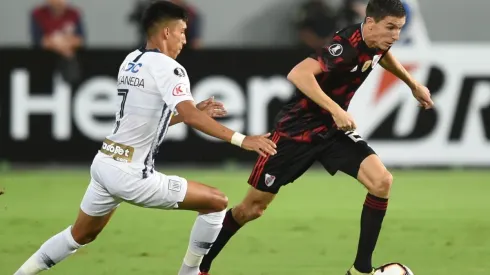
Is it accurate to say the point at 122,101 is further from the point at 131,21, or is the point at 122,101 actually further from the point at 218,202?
the point at 131,21

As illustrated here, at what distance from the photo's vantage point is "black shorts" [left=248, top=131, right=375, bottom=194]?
7875mm

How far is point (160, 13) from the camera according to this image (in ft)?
23.1

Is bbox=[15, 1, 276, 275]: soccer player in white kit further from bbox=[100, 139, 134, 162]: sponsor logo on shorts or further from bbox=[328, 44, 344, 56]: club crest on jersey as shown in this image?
bbox=[328, 44, 344, 56]: club crest on jersey

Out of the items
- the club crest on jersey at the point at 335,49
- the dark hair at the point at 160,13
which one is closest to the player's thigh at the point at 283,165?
the club crest on jersey at the point at 335,49

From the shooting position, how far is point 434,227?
1043 cm

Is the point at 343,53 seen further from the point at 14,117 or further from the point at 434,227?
the point at 14,117

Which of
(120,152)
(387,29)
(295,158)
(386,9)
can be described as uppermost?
(386,9)

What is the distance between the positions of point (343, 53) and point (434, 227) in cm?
338

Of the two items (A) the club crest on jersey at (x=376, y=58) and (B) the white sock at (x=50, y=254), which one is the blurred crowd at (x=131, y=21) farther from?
(B) the white sock at (x=50, y=254)

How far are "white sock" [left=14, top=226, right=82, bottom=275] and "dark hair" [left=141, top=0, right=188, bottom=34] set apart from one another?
4.79ft

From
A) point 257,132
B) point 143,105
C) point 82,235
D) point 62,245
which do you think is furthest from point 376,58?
point 257,132

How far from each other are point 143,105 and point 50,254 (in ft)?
3.81

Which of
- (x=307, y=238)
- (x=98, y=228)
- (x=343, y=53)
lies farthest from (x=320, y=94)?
(x=307, y=238)

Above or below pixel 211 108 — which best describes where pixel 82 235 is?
below
